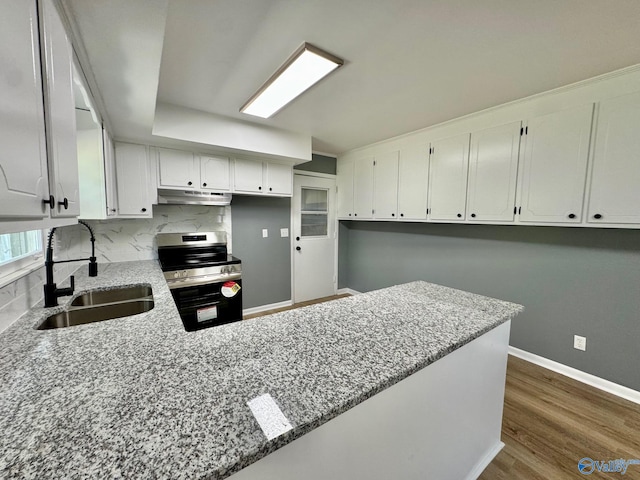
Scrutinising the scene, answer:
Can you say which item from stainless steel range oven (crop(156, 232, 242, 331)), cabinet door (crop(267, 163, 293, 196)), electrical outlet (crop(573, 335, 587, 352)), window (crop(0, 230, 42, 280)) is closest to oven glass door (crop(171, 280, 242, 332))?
stainless steel range oven (crop(156, 232, 242, 331))

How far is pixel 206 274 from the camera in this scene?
2.66 metres

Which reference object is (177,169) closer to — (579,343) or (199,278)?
(199,278)

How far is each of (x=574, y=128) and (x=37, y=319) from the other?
12.1 feet

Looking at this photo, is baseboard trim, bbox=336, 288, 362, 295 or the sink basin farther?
baseboard trim, bbox=336, 288, 362, 295

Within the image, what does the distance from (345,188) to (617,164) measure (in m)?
2.91

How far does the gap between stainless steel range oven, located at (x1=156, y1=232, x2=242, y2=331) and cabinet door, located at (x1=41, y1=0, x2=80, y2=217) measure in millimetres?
1589

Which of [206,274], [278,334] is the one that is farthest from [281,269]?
[278,334]

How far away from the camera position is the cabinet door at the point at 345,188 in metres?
4.05

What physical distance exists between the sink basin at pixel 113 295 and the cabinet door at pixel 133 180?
3.25ft

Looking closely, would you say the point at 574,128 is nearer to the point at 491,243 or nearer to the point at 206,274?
the point at 491,243

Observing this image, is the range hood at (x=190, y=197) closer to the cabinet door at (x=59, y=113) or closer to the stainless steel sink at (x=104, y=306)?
the stainless steel sink at (x=104, y=306)

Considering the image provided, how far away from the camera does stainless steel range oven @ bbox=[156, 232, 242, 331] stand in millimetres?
2494

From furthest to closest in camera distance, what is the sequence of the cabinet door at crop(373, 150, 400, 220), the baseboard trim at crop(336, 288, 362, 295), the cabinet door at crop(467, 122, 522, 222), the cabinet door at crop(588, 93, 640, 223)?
the baseboard trim at crop(336, 288, 362, 295)
the cabinet door at crop(373, 150, 400, 220)
the cabinet door at crop(467, 122, 522, 222)
the cabinet door at crop(588, 93, 640, 223)

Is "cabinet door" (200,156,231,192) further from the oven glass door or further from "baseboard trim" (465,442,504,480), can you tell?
"baseboard trim" (465,442,504,480)
